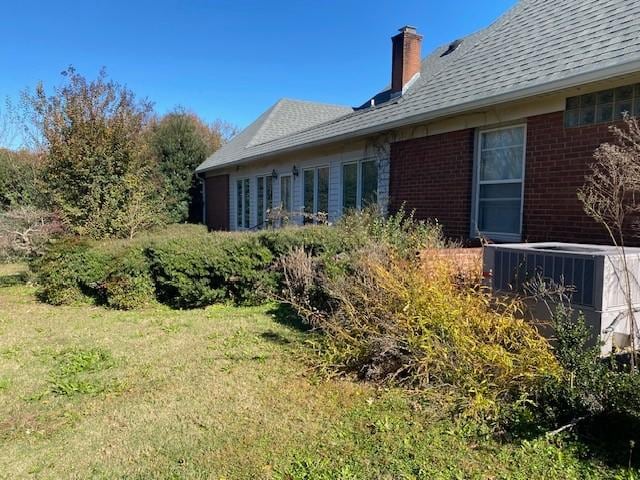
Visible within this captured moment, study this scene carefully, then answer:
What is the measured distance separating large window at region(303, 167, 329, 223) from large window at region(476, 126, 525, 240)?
5.52m

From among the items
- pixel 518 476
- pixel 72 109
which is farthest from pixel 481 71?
pixel 72 109

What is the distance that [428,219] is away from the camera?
8734 millimetres

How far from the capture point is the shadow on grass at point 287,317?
251 inches

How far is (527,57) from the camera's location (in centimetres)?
746

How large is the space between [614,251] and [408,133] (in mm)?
5542

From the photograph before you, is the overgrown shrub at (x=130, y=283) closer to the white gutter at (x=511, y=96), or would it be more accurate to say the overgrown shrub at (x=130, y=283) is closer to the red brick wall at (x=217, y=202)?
the white gutter at (x=511, y=96)

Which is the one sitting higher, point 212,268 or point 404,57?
point 404,57

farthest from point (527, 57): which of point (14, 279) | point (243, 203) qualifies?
point (243, 203)

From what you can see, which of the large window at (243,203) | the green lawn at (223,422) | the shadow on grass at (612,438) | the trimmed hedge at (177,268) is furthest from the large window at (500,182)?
the large window at (243,203)

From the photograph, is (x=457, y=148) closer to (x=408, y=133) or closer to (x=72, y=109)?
(x=408, y=133)

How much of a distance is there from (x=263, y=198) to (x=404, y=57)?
23.6 feet

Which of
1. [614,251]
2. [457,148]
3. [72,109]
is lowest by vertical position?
[614,251]

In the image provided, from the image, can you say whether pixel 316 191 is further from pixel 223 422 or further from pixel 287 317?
pixel 223 422

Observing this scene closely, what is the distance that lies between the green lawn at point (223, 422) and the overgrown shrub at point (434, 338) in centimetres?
27
